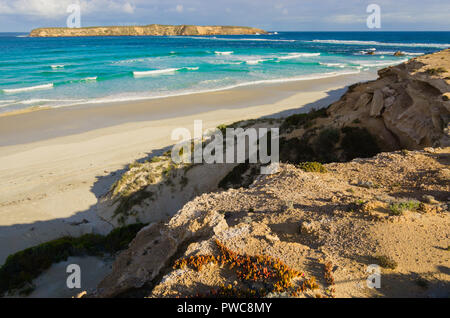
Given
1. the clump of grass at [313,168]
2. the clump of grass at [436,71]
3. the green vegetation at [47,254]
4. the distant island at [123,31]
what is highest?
the distant island at [123,31]

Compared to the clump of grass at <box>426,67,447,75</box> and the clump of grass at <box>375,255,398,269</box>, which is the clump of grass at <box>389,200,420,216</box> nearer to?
the clump of grass at <box>375,255,398,269</box>

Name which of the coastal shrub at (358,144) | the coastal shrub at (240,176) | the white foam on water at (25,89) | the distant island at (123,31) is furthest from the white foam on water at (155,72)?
the distant island at (123,31)

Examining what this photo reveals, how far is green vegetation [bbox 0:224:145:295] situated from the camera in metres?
8.12

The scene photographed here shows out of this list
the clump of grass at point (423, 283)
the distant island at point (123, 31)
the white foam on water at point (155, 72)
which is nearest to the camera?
the clump of grass at point (423, 283)

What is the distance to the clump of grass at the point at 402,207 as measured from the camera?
6.46m

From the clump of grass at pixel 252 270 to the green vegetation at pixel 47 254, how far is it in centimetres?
484

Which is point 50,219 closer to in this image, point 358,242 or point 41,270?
point 41,270

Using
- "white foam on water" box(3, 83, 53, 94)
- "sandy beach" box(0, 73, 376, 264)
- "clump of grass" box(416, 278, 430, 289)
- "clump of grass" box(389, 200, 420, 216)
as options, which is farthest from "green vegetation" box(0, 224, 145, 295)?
"white foam on water" box(3, 83, 53, 94)

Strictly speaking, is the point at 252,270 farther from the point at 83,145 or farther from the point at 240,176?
the point at 83,145

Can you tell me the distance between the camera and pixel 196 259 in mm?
5773

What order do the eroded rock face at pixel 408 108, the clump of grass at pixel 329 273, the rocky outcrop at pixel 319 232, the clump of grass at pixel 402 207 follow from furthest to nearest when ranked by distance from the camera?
the eroded rock face at pixel 408 108 → the clump of grass at pixel 402 207 → the rocky outcrop at pixel 319 232 → the clump of grass at pixel 329 273

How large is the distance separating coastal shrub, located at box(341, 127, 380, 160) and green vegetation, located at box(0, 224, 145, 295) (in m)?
8.63

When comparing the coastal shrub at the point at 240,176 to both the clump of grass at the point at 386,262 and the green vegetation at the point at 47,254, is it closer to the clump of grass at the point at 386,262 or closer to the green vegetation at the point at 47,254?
the green vegetation at the point at 47,254
